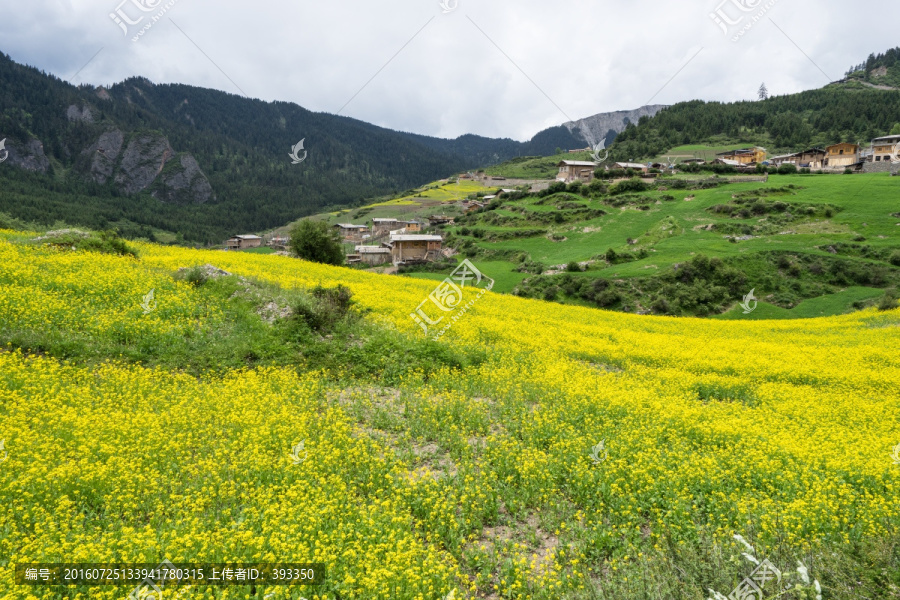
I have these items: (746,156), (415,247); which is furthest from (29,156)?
(746,156)

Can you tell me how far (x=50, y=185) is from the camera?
539ft

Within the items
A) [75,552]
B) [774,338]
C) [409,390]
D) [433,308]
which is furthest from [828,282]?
[75,552]

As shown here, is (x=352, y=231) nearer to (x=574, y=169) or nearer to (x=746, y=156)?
(x=574, y=169)

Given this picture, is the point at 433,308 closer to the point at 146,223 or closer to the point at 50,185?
the point at 146,223

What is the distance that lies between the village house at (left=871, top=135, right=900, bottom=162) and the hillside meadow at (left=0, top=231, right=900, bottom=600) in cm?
11567

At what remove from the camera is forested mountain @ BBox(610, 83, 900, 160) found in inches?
5305
